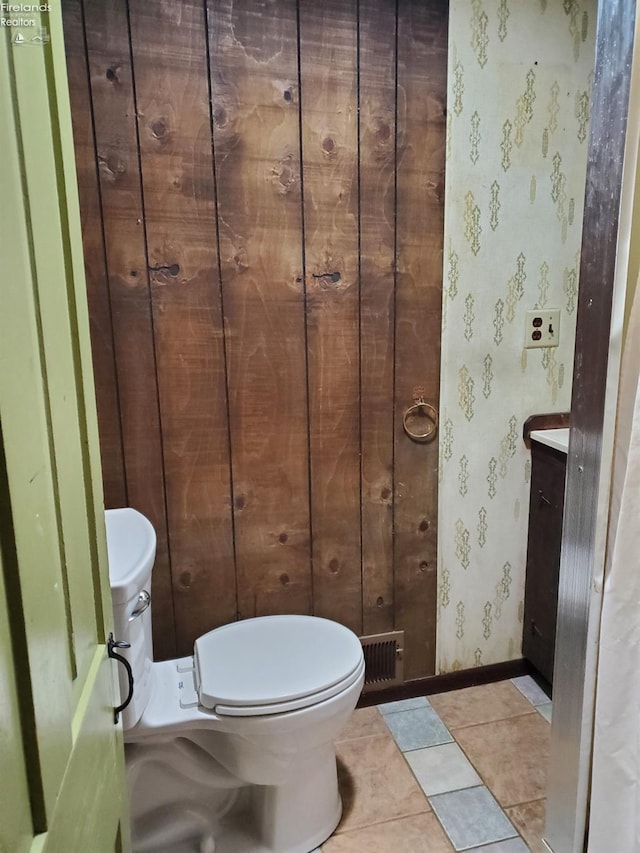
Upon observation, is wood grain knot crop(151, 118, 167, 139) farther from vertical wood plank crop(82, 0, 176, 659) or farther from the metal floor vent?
the metal floor vent

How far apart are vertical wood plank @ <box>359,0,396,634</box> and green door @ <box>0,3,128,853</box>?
3.46 ft

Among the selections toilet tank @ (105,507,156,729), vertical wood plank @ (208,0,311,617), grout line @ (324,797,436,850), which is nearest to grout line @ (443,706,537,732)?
grout line @ (324,797,436,850)

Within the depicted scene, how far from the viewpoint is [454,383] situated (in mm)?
1860

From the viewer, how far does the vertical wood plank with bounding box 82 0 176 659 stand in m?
1.45

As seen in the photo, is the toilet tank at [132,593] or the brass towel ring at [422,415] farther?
the brass towel ring at [422,415]

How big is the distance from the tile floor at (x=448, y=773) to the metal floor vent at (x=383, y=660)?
0.26 feet

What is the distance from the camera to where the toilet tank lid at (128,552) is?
3.84ft

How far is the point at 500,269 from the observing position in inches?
71.8

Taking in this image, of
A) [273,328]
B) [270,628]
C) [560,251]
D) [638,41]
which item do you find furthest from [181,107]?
[270,628]

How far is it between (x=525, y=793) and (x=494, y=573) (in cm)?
64

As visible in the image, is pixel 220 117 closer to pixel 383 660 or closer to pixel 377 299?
pixel 377 299

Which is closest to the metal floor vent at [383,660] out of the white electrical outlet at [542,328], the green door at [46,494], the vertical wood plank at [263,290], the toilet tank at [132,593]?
the vertical wood plank at [263,290]

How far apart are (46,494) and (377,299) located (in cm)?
130

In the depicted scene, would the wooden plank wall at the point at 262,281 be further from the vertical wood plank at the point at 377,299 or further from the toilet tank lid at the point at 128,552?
the toilet tank lid at the point at 128,552
